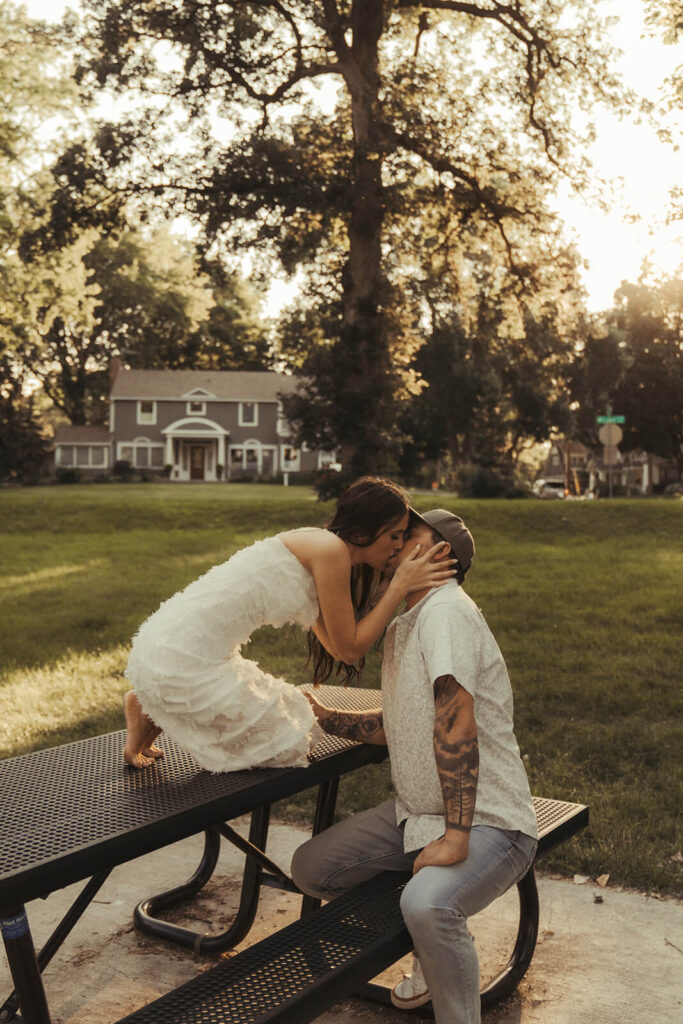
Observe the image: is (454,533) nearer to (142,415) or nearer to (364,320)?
(364,320)

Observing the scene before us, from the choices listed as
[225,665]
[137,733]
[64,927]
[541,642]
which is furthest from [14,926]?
[541,642]

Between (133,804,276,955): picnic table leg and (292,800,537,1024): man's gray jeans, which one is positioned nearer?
(292,800,537,1024): man's gray jeans

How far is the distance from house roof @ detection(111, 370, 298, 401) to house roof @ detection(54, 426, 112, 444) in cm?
297

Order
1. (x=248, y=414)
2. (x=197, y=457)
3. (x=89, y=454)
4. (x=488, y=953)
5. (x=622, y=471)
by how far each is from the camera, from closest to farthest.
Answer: (x=488, y=953) → (x=197, y=457) → (x=248, y=414) → (x=89, y=454) → (x=622, y=471)

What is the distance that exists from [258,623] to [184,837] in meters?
0.70

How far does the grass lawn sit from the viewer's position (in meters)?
5.54

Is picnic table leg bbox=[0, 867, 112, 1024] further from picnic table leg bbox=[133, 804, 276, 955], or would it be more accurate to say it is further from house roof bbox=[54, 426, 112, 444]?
house roof bbox=[54, 426, 112, 444]

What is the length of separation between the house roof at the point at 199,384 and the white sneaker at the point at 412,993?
56999mm

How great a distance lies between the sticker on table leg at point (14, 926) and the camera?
2463mm

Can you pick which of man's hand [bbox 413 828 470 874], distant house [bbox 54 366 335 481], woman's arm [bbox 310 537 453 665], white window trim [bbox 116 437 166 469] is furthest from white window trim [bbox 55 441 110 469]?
man's hand [bbox 413 828 470 874]

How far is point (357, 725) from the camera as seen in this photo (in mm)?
3596

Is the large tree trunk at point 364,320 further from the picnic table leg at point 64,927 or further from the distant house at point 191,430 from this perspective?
the distant house at point 191,430

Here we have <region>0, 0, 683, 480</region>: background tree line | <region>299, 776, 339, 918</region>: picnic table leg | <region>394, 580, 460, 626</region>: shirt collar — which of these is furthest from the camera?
<region>0, 0, 683, 480</region>: background tree line

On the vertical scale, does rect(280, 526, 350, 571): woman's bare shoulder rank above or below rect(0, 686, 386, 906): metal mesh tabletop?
above
